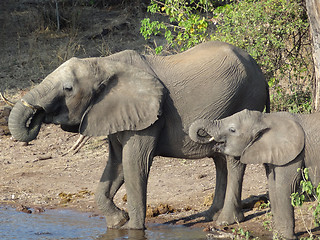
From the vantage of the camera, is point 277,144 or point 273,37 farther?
point 273,37

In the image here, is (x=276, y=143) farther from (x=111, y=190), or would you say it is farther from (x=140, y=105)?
(x=111, y=190)

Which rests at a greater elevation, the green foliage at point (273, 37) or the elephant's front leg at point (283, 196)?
the green foliage at point (273, 37)

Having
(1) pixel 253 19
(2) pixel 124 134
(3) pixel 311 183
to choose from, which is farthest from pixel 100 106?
(1) pixel 253 19

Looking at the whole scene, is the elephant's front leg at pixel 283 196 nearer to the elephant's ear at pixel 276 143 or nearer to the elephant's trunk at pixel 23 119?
the elephant's ear at pixel 276 143

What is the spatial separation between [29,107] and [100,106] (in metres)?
0.76

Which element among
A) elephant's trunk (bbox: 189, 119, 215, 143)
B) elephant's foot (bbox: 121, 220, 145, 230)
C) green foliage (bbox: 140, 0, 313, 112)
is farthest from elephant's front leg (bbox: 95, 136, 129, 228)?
green foliage (bbox: 140, 0, 313, 112)

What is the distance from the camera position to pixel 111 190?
8.93m

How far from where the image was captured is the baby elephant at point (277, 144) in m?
7.57

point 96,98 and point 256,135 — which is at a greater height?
point 96,98

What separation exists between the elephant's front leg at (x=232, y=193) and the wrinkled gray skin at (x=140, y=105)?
1cm

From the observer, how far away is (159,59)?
28.6ft

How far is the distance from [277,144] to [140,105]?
1539mm

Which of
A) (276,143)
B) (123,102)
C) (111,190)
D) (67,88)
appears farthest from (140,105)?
(276,143)

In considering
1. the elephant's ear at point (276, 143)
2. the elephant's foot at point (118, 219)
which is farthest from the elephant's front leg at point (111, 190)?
the elephant's ear at point (276, 143)
